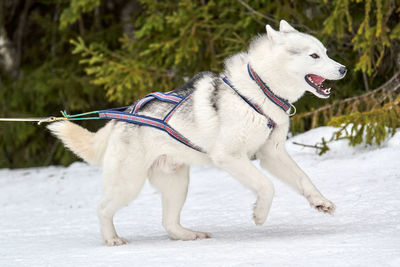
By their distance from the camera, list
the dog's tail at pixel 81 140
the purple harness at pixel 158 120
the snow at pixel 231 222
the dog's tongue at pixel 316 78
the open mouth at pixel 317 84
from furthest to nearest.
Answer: the dog's tail at pixel 81 140 → the purple harness at pixel 158 120 → the dog's tongue at pixel 316 78 → the open mouth at pixel 317 84 → the snow at pixel 231 222

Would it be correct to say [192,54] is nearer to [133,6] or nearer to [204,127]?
[133,6]

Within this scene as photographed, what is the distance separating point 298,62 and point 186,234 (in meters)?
1.61

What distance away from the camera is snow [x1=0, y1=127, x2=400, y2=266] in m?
3.71

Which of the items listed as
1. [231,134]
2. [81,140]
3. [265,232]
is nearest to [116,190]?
[81,140]

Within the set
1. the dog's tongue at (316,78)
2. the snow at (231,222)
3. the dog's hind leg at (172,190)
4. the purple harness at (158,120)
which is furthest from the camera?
the dog's hind leg at (172,190)

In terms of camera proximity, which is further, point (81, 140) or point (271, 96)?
point (81, 140)

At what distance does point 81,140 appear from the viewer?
493 cm

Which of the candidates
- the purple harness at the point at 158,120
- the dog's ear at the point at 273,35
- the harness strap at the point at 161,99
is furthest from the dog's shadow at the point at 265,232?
the dog's ear at the point at 273,35

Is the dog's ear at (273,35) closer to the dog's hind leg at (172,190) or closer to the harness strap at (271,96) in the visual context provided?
the harness strap at (271,96)

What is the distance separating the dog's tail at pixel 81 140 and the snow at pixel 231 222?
29.2 inches

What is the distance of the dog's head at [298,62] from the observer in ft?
13.6

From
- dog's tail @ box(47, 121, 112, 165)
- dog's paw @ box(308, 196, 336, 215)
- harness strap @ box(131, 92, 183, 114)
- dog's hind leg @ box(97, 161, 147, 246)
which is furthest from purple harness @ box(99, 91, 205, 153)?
dog's paw @ box(308, 196, 336, 215)

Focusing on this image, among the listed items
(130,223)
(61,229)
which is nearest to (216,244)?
(130,223)

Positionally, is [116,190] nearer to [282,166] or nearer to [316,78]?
[282,166]
